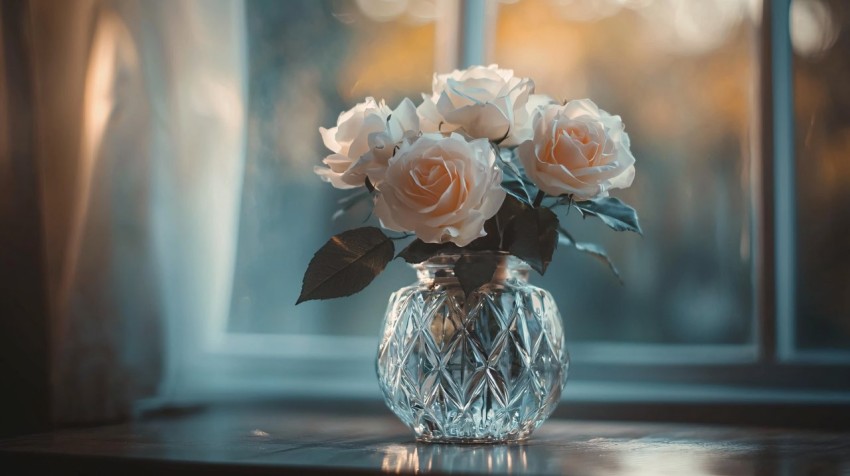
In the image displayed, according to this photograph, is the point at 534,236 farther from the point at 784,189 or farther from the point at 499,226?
the point at 784,189

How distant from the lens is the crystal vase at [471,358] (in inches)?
42.2

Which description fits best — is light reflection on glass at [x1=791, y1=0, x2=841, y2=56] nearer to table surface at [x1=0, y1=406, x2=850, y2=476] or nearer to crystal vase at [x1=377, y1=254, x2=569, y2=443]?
table surface at [x1=0, y1=406, x2=850, y2=476]

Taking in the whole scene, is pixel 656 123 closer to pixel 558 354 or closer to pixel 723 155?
pixel 723 155

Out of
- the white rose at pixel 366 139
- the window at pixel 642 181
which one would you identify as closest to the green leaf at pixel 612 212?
the white rose at pixel 366 139

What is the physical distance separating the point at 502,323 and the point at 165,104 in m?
0.80

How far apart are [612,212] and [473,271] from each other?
205 mm

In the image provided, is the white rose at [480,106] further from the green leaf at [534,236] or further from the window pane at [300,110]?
the window pane at [300,110]

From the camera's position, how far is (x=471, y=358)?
1.07 metres

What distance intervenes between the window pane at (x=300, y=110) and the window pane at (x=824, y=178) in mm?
715

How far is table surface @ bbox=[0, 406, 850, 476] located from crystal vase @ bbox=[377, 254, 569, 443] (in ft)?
0.12

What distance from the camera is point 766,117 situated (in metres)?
1.59

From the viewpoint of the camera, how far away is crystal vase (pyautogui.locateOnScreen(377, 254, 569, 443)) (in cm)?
107

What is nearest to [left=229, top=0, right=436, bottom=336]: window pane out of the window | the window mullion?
the window

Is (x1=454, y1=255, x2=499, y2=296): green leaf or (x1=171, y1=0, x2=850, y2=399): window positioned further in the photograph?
(x1=171, y1=0, x2=850, y2=399): window
